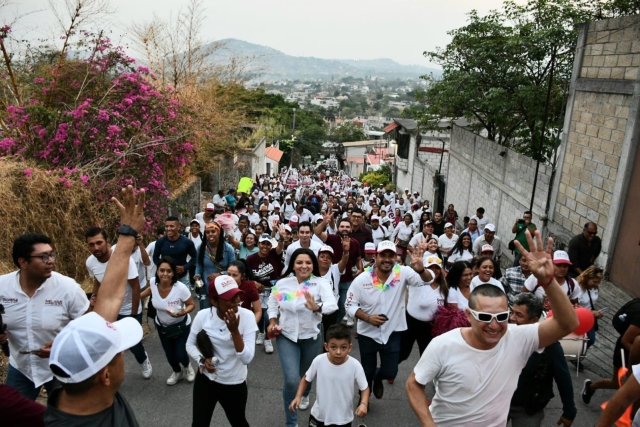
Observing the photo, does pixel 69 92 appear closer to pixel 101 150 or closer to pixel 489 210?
pixel 101 150

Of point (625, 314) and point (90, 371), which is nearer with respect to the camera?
point (90, 371)

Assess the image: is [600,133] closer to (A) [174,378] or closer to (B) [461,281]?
(B) [461,281]

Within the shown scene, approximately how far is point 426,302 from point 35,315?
375 centimetres

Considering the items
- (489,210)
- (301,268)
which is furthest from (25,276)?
(489,210)

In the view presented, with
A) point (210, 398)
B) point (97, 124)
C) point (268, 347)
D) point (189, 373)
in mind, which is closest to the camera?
point (210, 398)

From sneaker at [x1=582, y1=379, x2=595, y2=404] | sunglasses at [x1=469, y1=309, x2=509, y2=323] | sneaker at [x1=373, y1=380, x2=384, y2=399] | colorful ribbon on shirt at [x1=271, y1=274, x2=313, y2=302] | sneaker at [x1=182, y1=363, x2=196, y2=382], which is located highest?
sunglasses at [x1=469, y1=309, x2=509, y2=323]

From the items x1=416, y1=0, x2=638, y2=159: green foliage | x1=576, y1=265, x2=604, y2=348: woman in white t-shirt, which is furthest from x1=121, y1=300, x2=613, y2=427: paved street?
x1=416, y1=0, x2=638, y2=159: green foliage

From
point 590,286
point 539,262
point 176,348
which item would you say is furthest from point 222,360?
point 590,286

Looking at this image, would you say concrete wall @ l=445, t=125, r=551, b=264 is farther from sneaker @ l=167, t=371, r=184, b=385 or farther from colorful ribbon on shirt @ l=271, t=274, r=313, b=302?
sneaker @ l=167, t=371, r=184, b=385

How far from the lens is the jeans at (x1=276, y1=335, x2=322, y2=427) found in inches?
185

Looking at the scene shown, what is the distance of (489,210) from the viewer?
15.0 m

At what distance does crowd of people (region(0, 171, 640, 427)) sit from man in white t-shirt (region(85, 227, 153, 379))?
0.02 m

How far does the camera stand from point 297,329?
4797mm

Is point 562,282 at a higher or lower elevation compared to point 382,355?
higher
